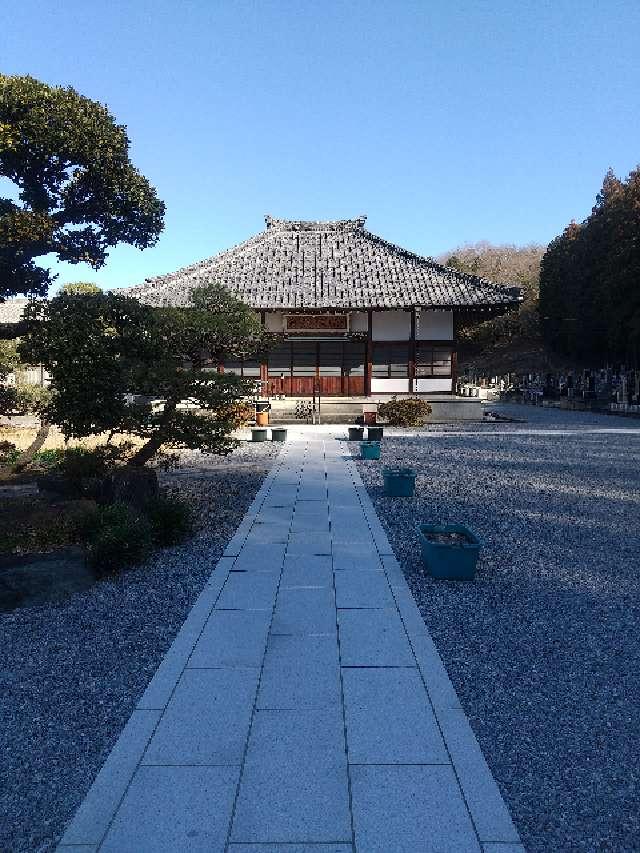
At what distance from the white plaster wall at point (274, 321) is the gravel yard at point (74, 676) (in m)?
18.5

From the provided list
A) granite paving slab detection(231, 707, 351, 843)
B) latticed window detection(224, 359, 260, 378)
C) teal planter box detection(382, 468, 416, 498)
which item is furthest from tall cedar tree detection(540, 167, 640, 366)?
granite paving slab detection(231, 707, 351, 843)

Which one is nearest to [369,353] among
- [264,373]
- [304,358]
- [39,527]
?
[304,358]

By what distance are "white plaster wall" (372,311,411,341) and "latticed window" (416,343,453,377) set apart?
1.15 meters

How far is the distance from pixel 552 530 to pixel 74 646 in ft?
19.6

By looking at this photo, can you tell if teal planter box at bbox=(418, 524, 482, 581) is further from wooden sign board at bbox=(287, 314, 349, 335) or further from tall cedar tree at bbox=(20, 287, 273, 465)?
wooden sign board at bbox=(287, 314, 349, 335)

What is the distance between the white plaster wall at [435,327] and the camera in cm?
2392

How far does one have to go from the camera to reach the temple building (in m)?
23.3

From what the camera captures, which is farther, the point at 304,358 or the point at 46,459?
the point at 304,358

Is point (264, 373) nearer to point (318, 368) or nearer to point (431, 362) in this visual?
point (318, 368)

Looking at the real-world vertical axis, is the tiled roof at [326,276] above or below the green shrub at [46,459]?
above

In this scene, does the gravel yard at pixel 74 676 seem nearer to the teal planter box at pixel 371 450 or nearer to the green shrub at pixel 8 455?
the green shrub at pixel 8 455

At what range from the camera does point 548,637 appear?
449 centimetres

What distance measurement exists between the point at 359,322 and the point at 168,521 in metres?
18.7

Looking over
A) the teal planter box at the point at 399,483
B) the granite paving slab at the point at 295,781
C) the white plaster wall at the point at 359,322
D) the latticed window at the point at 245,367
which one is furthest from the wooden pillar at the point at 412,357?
the granite paving slab at the point at 295,781
